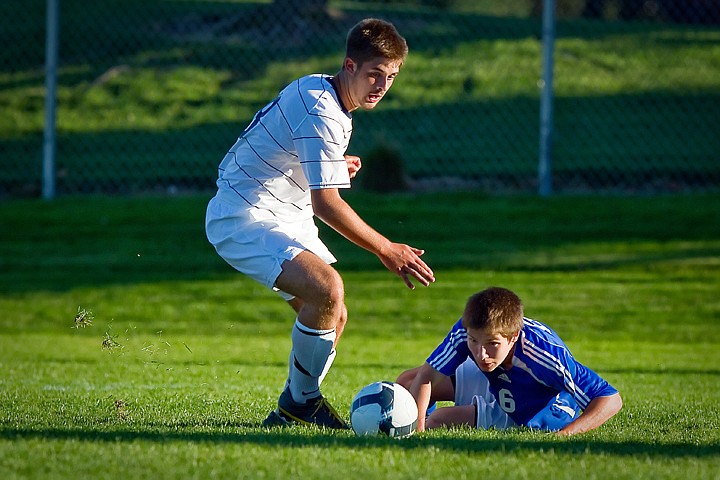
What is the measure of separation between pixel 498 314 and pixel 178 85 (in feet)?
43.2

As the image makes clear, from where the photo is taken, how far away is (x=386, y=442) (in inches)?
182

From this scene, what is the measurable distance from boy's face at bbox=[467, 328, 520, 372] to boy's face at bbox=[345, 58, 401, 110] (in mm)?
1260

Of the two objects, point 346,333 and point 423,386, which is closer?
point 423,386

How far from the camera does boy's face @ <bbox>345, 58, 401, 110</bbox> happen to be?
16.9ft

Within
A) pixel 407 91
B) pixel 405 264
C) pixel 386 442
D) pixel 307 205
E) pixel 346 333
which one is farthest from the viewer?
pixel 407 91

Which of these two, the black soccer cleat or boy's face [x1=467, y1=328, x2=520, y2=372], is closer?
boy's face [x1=467, y1=328, x2=520, y2=372]

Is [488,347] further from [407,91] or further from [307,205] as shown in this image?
[407,91]

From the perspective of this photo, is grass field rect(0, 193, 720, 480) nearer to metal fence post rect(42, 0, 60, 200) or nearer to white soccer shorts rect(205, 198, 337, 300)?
white soccer shorts rect(205, 198, 337, 300)

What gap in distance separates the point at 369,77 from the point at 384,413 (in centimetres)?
164

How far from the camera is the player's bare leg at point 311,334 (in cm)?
505

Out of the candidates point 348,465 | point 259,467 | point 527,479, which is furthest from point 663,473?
point 259,467

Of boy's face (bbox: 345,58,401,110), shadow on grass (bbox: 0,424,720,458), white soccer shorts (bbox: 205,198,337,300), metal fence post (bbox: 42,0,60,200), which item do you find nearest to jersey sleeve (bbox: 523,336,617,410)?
shadow on grass (bbox: 0,424,720,458)

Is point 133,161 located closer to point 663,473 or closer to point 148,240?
point 148,240

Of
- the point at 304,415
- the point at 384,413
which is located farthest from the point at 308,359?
the point at 384,413
